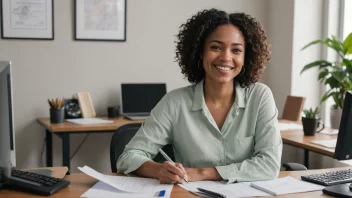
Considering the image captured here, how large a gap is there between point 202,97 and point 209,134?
163mm

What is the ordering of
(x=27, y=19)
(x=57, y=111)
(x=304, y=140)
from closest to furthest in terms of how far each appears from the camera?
1. (x=304, y=140)
2. (x=57, y=111)
3. (x=27, y=19)

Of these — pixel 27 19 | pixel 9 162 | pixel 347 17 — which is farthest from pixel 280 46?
pixel 9 162

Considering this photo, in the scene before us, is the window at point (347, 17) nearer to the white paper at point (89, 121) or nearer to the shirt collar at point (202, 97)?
the white paper at point (89, 121)

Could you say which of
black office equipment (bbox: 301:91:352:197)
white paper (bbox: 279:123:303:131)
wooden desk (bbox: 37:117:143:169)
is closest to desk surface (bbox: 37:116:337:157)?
wooden desk (bbox: 37:117:143:169)

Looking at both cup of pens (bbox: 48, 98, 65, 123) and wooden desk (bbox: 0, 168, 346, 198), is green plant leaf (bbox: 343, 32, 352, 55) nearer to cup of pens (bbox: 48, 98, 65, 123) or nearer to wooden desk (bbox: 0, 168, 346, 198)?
wooden desk (bbox: 0, 168, 346, 198)

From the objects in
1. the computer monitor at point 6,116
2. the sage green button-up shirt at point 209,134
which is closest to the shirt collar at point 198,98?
the sage green button-up shirt at point 209,134

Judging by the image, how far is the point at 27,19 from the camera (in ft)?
11.4

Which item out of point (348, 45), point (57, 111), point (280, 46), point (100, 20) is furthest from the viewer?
point (280, 46)

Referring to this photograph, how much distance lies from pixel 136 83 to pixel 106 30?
1.62 feet

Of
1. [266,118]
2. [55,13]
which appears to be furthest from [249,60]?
[55,13]

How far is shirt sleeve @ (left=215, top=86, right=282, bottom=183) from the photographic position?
161 centimetres

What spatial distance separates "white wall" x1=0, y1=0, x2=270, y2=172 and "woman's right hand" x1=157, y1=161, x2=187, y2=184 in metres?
2.26

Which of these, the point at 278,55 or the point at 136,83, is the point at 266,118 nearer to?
the point at 136,83

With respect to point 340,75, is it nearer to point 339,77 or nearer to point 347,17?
point 339,77
